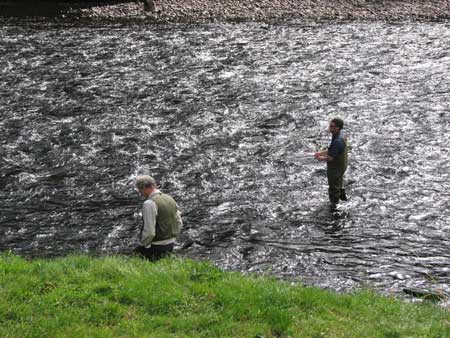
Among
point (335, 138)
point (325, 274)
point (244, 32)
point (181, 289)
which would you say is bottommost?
point (325, 274)

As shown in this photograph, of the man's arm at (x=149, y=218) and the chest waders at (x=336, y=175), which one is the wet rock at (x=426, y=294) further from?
the man's arm at (x=149, y=218)

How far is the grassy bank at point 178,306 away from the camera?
413 inches

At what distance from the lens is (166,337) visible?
10.2m

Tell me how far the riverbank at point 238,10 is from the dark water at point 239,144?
3.64 m

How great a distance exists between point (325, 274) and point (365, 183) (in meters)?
5.49

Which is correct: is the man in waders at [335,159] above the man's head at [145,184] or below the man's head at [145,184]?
below

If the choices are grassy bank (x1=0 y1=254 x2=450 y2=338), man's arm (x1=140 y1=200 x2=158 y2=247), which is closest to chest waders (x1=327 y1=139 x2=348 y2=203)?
grassy bank (x1=0 y1=254 x2=450 y2=338)

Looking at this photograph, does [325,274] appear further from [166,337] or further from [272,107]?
[272,107]

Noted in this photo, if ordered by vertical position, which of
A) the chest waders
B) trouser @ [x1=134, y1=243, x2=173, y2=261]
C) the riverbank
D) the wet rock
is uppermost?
the riverbank

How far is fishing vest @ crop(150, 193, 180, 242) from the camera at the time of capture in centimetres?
1345

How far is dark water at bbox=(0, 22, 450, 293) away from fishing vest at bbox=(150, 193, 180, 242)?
182 centimetres

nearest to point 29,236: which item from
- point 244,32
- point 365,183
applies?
point 365,183

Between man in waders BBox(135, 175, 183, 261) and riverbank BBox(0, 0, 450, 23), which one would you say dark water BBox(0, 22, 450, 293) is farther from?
riverbank BBox(0, 0, 450, 23)

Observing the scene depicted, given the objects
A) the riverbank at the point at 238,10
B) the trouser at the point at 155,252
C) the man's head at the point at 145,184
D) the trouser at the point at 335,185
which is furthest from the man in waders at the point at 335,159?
the riverbank at the point at 238,10
